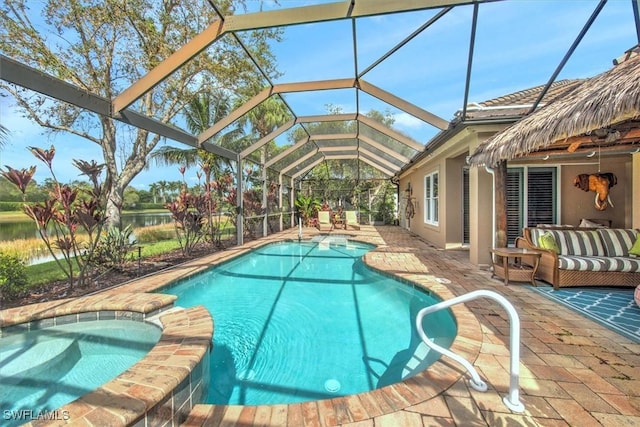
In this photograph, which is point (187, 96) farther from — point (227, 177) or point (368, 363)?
point (368, 363)

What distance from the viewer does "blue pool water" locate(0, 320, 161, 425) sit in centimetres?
274

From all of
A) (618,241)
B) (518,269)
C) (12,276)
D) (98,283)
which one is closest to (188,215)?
(98,283)

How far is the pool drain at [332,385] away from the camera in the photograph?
3021mm

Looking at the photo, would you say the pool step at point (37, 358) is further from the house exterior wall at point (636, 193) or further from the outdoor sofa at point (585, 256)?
the house exterior wall at point (636, 193)

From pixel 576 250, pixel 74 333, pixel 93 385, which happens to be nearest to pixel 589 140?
pixel 576 250

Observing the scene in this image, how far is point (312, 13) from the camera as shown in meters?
4.61

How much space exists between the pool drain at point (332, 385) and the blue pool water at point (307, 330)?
0.01m

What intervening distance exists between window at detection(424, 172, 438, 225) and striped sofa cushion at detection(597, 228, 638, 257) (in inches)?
210

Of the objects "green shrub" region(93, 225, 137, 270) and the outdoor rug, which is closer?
the outdoor rug

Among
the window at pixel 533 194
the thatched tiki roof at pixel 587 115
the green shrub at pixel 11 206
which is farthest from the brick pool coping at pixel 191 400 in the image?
the window at pixel 533 194

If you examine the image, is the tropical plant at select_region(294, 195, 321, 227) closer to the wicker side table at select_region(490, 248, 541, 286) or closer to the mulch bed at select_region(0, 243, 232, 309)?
the mulch bed at select_region(0, 243, 232, 309)

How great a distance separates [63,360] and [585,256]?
8.10 metres

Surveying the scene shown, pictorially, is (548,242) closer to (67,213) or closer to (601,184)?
(601,184)

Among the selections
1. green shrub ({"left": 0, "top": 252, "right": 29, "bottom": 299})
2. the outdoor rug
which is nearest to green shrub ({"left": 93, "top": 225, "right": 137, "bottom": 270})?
green shrub ({"left": 0, "top": 252, "right": 29, "bottom": 299})
